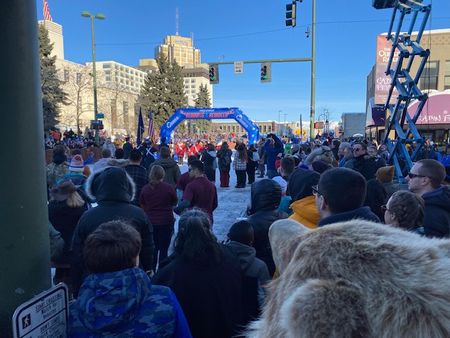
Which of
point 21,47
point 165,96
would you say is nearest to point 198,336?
point 21,47

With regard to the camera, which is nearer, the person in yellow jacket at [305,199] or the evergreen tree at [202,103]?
the person in yellow jacket at [305,199]

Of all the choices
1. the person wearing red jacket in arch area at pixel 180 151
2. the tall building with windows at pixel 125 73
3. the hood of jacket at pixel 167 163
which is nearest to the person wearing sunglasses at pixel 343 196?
the hood of jacket at pixel 167 163

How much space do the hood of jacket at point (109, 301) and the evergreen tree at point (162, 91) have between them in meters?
49.1

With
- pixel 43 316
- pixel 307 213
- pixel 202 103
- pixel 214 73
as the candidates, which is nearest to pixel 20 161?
pixel 43 316

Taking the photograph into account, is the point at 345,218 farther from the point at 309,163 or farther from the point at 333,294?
the point at 309,163

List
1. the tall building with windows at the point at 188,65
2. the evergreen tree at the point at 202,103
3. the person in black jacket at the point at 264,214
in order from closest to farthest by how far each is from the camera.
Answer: the person in black jacket at the point at 264,214
the evergreen tree at the point at 202,103
the tall building with windows at the point at 188,65

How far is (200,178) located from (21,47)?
4500 mm

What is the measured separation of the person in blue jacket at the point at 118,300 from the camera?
157 cm

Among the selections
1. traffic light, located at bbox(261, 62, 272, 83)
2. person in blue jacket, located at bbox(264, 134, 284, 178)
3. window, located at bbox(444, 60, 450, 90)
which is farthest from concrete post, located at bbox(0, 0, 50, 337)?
window, located at bbox(444, 60, 450, 90)

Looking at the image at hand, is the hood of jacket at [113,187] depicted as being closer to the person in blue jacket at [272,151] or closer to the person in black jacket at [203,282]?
Answer: the person in black jacket at [203,282]

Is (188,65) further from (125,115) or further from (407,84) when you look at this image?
(407,84)

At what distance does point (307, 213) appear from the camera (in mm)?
3098

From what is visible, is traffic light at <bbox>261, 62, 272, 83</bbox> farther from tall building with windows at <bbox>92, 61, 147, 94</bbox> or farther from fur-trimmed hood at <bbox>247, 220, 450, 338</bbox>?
tall building with windows at <bbox>92, 61, 147, 94</bbox>

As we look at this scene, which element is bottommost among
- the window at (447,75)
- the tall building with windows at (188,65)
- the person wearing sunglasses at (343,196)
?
the person wearing sunglasses at (343,196)
